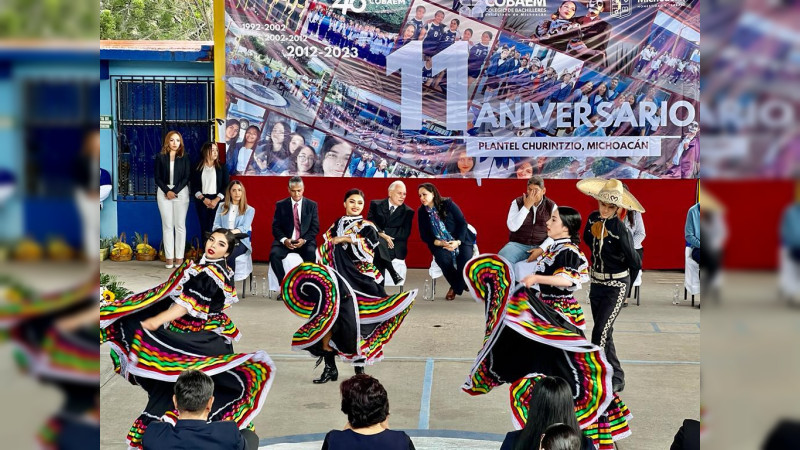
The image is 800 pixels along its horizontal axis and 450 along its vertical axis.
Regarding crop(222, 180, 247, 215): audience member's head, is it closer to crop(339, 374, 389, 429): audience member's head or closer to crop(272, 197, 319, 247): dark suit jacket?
crop(272, 197, 319, 247): dark suit jacket

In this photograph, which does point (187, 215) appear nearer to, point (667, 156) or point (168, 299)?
point (667, 156)

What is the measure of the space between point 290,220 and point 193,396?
218 inches

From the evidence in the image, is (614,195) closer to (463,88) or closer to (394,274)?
(394,274)

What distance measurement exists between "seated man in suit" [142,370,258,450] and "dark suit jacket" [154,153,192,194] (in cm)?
765

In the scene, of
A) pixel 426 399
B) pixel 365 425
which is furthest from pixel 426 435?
pixel 365 425

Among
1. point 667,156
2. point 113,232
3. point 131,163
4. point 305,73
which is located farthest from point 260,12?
point 667,156

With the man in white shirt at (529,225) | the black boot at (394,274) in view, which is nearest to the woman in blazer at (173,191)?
the black boot at (394,274)

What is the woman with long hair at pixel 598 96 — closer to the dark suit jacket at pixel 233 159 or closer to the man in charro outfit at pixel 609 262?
the dark suit jacket at pixel 233 159

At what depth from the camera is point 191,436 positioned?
358 centimetres

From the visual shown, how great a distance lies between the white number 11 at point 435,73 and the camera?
11.7 m

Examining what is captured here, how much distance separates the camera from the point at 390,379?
703 cm

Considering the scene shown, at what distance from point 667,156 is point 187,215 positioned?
615cm

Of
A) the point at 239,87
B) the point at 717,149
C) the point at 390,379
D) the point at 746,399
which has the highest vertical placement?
the point at 239,87

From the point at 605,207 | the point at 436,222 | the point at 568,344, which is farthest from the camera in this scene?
the point at 436,222
